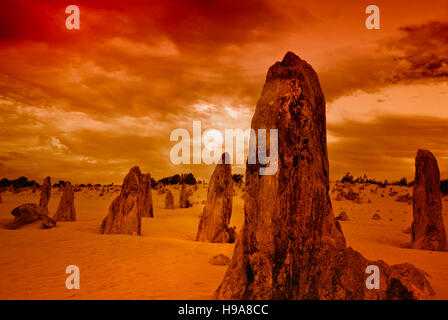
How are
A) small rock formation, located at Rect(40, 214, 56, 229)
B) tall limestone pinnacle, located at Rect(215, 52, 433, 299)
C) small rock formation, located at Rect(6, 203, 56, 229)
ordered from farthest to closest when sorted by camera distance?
small rock formation, located at Rect(6, 203, 56, 229)
small rock formation, located at Rect(40, 214, 56, 229)
tall limestone pinnacle, located at Rect(215, 52, 433, 299)

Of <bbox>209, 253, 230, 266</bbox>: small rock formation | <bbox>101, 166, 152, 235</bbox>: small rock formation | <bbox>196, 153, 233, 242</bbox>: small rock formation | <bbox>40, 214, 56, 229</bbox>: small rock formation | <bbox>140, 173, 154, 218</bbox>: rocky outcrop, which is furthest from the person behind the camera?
<bbox>140, 173, 154, 218</bbox>: rocky outcrop

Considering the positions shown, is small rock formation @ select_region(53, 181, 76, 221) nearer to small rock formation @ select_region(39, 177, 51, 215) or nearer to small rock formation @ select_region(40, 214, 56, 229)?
small rock formation @ select_region(39, 177, 51, 215)

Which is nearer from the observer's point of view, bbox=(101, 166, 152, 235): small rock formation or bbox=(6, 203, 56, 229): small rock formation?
bbox=(101, 166, 152, 235): small rock formation

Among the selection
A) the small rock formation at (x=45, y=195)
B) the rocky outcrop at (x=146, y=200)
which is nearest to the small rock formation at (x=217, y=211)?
the rocky outcrop at (x=146, y=200)

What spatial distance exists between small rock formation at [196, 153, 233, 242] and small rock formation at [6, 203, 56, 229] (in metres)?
6.81

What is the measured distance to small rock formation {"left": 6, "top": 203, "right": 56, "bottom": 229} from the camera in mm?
13578

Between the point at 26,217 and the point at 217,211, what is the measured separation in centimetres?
856

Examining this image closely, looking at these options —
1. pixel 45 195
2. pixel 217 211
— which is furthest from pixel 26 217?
pixel 217 211

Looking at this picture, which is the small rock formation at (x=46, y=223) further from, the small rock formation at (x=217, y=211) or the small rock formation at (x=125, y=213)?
the small rock formation at (x=217, y=211)

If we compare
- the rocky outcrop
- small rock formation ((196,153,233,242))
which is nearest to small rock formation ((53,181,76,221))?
the rocky outcrop

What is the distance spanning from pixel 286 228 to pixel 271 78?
8.36ft

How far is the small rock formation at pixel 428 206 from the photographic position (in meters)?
11.1

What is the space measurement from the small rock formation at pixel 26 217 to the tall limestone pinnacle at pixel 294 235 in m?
11.4
